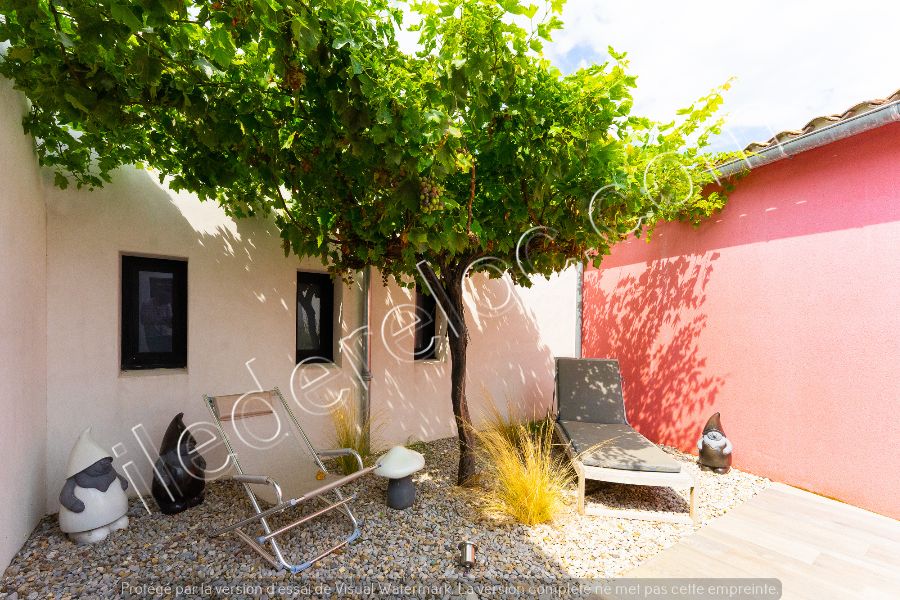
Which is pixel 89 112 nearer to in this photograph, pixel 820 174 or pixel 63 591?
pixel 63 591

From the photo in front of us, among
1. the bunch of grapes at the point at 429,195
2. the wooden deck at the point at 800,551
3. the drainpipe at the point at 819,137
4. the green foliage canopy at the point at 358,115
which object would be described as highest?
the drainpipe at the point at 819,137

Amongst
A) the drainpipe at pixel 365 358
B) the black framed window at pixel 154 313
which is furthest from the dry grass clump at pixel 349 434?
the black framed window at pixel 154 313

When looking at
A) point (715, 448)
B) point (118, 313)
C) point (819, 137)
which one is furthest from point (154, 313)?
point (819, 137)

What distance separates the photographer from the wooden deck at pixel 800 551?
8.91 feet

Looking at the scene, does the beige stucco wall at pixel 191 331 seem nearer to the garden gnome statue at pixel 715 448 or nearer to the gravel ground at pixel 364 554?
the gravel ground at pixel 364 554

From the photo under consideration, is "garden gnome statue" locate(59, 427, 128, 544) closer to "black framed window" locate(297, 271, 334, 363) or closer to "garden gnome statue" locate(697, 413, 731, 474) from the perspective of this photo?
"black framed window" locate(297, 271, 334, 363)

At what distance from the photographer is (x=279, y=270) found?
14.9 ft

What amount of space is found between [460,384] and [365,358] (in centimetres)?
136

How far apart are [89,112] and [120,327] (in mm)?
2063

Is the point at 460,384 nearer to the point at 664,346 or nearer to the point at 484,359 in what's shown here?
the point at 484,359

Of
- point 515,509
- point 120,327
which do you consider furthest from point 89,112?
point 515,509

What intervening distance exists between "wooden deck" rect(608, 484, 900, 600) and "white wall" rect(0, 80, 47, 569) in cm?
406

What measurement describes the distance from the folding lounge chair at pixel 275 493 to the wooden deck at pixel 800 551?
214 cm

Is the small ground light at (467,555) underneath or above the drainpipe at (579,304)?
underneath
